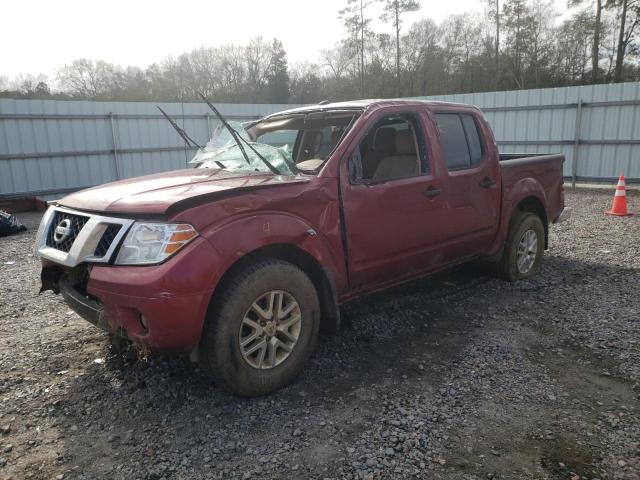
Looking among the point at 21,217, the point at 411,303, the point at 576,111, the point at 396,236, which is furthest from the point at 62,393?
the point at 576,111

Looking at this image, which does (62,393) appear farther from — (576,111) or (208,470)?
(576,111)

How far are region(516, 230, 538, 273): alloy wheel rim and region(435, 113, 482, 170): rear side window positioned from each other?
1292mm

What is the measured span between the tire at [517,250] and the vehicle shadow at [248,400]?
1.00m

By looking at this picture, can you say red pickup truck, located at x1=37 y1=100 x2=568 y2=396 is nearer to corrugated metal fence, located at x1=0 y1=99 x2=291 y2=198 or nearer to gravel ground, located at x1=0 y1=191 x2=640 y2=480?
gravel ground, located at x1=0 y1=191 x2=640 y2=480

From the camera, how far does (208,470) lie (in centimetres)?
Answer: 242

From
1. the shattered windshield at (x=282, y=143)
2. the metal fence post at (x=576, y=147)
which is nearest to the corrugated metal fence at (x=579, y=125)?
the metal fence post at (x=576, y=147)

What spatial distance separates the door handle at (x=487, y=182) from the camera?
14.7 ft

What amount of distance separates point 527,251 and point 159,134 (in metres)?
11.2

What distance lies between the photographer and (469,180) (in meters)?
4.32

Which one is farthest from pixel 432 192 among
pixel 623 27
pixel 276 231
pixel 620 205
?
pixel 623 27

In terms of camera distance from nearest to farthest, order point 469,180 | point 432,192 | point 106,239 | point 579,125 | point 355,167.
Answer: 1. point 106,239
2. point 355,167
3. point 432,192
4. point 469,180
5. point 579,125

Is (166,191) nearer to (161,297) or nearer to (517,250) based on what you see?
(161,297)

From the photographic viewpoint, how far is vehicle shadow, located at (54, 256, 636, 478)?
2660 millimetres

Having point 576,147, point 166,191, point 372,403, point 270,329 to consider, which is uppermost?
point 166,191
